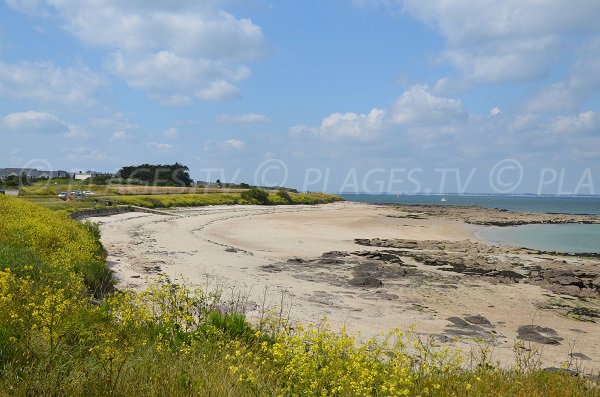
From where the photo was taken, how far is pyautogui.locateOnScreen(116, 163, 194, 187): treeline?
111000 millimetres

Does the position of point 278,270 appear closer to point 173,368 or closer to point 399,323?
point 399,323

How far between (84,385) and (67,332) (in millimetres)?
1830

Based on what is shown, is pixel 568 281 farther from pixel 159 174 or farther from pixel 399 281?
pixel 159 174

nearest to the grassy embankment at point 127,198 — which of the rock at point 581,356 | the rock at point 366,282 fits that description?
the rock at point 366,282

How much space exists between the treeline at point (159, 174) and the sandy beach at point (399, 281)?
80.4m

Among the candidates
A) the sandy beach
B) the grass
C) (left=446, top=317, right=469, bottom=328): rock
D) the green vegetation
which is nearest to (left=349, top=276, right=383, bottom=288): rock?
the sandy beach

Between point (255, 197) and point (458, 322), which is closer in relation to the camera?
point (458, 322)

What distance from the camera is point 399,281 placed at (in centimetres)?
1908

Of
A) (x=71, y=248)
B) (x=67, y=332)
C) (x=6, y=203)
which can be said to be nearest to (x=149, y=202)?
(x=6, y=203)

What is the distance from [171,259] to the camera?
2102 centimetres

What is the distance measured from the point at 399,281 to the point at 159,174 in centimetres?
10426

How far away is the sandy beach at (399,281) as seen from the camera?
12.6 metres

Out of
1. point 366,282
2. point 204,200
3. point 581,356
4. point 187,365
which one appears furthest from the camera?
point 204,200

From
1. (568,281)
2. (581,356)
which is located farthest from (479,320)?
(568,281)
